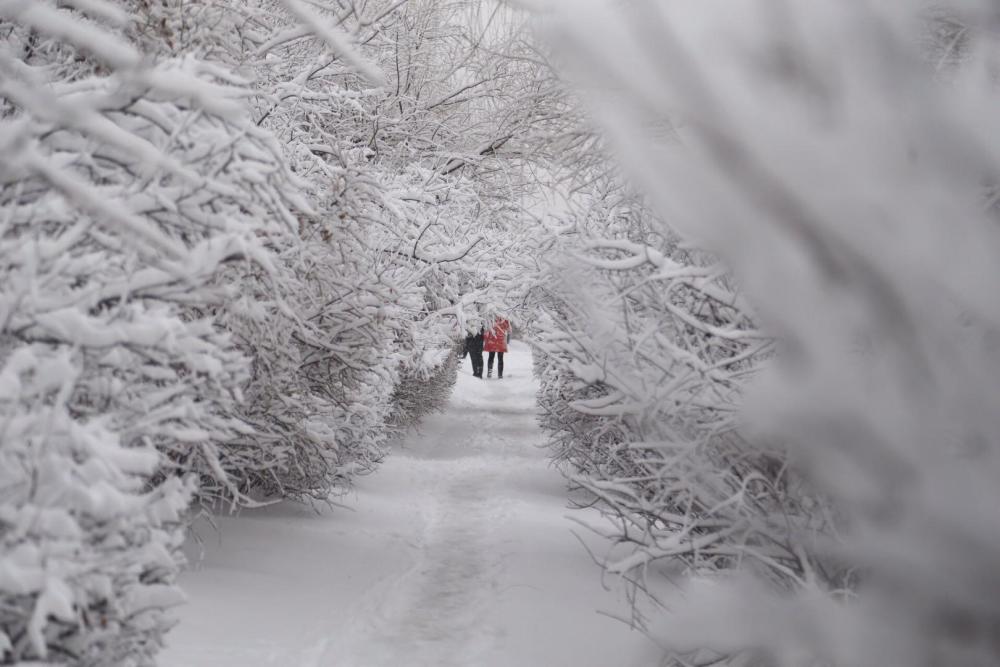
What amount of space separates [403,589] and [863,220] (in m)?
6.33

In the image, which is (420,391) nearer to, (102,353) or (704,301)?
(704,301)

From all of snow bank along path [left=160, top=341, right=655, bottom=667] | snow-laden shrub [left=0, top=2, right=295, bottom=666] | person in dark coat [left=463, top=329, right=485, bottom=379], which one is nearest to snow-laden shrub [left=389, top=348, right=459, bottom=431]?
snow bank along path [left=160, top=341, right=655, bottom=667]

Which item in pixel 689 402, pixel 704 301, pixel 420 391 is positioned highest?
pixel 704 301

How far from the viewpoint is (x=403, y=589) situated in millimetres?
7609

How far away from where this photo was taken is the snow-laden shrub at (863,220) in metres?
1.82

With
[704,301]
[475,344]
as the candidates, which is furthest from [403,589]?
[475,344]

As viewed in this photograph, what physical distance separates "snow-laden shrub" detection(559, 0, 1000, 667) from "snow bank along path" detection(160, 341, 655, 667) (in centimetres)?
377

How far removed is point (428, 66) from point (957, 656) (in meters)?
14.8

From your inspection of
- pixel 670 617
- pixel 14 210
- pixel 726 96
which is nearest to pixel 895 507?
pixel 726 96

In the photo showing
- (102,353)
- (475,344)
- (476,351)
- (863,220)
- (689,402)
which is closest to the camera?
(863,220)

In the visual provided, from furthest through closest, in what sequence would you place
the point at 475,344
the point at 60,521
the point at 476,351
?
the point at 476,351 < the point at 475,344 < the point at 60,521

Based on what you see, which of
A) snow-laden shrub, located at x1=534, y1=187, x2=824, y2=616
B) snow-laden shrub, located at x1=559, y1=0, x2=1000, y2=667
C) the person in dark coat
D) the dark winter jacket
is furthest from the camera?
the person in dark coat

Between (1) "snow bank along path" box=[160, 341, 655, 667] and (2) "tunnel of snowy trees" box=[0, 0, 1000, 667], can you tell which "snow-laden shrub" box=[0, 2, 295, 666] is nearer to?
(2) "tunnel of snowy trees" box=[0, 0, 1000, 667]

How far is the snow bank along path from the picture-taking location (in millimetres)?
5965
